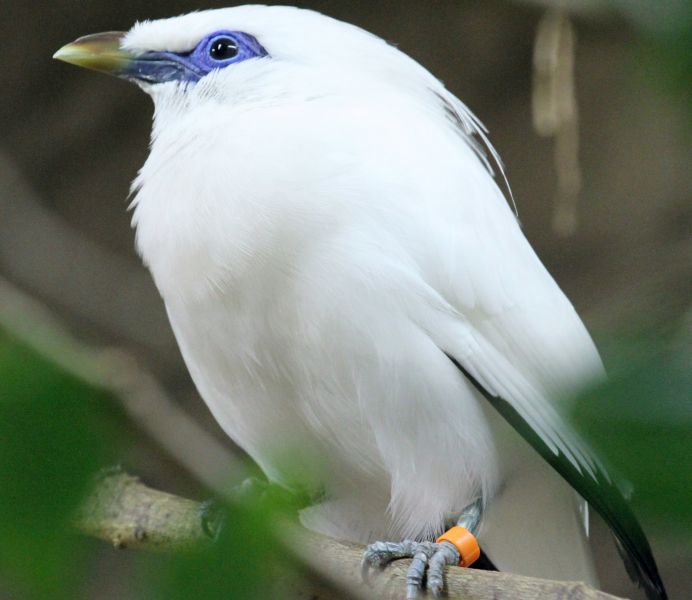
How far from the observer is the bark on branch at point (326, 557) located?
1.35m

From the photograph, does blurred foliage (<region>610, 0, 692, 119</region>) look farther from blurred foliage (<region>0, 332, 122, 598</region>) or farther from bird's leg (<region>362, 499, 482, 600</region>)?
bird's leg (<region>362, 499, 482, 600</region>)

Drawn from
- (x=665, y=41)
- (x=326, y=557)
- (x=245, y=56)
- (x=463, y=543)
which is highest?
(x=665, y=41)

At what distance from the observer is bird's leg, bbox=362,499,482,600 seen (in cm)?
167

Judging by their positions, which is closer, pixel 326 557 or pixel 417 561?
pixel 326 557

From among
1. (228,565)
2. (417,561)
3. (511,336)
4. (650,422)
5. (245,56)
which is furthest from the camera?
(245,56)

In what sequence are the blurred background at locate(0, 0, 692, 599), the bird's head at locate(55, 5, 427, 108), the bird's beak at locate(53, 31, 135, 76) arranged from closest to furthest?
the bird's head at locate(55, 5, 427, 108), the bird's beak at locate(53, 31, 135, 76), the blurred background at locate(0, 0, 692, 599)

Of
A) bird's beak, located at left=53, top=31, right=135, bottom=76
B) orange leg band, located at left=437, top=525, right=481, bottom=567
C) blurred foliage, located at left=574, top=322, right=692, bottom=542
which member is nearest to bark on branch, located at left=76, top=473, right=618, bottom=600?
orange leg band, located at left=437, top=525, right=481, bottom=567

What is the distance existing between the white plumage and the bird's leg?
15 cm

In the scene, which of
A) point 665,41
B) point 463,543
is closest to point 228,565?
point 665,41

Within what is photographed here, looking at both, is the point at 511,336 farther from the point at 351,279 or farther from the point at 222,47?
the point at 222,47

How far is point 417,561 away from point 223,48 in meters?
1.18

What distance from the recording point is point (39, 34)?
3918 mm

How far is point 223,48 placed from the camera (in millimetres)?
2273

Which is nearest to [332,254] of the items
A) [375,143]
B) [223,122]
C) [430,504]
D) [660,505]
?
[375,143]
